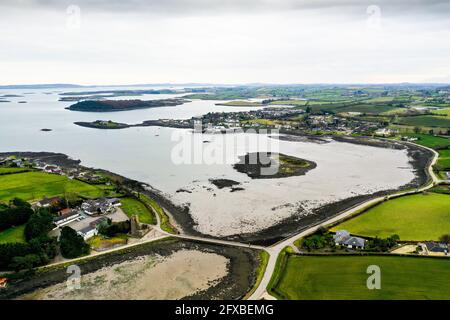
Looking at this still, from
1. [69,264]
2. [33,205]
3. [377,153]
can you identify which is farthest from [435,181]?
[33,205]

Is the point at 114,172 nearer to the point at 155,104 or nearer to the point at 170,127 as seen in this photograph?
the point at 170,127

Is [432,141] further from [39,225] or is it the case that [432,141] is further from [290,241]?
[39,225]

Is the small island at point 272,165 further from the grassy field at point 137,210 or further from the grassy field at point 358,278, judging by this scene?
the grassy field at point 358,278

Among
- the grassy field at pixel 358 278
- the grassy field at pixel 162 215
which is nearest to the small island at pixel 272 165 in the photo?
the grassy field at pixel 162 215

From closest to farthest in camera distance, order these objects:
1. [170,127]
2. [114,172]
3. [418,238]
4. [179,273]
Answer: [179,273], [418,238], [114,172], [170,127]

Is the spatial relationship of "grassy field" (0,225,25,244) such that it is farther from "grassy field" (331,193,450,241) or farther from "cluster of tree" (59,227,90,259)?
"grassy field" (331,193,450,241)
